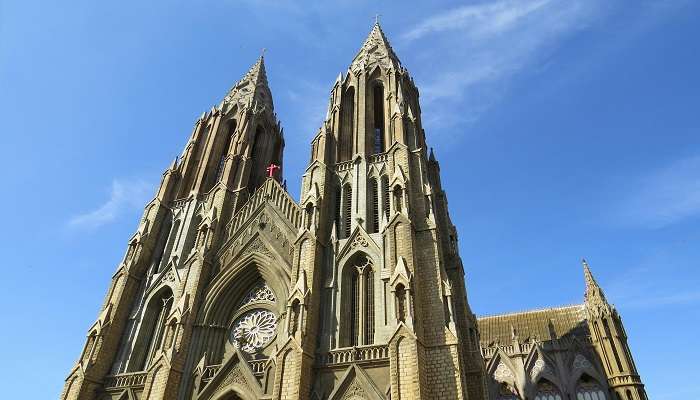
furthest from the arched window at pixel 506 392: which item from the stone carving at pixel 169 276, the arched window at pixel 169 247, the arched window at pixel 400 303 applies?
the arched window at pixel 169 247

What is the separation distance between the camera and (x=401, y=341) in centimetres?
1703

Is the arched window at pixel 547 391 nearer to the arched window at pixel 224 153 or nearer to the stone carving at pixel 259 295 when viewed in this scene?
the stone carving at pixel 259 295

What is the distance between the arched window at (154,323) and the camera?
23.1 metres

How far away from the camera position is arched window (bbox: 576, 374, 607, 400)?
32.1 m

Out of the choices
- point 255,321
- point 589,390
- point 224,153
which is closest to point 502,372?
point 589,390

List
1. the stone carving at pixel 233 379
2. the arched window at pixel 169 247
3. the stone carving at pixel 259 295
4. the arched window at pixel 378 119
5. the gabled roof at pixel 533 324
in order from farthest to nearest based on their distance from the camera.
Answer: the gabled roof at pixel 533 324, the arched window at pixel 378 119, the arched window at pixel 169 247, the stone carving at pixel 259 295, the stone carving at pixel 233 379

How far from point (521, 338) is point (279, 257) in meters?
25.3

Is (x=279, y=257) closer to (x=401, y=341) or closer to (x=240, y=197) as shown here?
(x=240, y=197)

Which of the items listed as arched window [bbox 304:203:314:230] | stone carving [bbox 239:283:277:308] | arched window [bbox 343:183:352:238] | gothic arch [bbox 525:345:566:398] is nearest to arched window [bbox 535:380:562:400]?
gothic arch [bbox 525:345:566:398]

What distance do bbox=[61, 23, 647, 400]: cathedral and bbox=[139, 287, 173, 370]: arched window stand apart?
8 cm

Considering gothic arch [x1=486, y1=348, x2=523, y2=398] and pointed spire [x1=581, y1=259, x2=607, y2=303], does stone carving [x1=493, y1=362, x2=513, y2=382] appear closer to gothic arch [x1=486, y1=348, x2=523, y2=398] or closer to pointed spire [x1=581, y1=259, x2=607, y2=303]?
gothic arch [x1=486, y1=348, x2=523, y2=398]

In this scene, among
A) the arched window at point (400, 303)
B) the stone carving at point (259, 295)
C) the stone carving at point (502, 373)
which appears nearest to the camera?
the arched window at point (400, 303)

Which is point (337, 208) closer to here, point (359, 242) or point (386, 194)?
point (386, 194)

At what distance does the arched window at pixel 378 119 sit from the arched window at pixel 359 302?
8.26 metres
